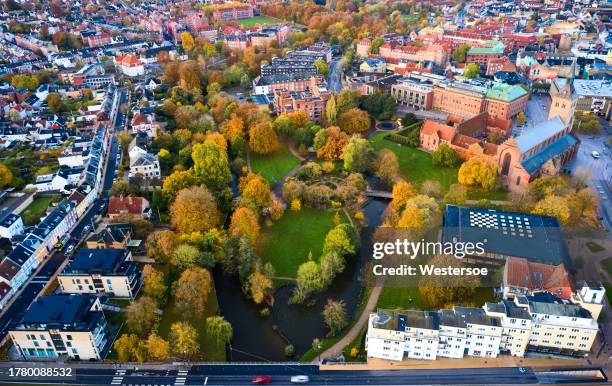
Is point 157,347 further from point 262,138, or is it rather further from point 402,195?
point 262,138

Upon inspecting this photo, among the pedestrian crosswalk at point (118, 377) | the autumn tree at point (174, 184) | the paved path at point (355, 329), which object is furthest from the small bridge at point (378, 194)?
the pedestrian crosswalk at point (118, 377)

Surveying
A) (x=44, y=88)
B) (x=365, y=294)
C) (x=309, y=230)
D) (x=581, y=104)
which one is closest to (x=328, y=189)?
(x=309, y=230)

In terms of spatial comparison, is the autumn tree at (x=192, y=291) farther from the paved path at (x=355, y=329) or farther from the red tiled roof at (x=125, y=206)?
the red tiled roof at (x=125, y=206)

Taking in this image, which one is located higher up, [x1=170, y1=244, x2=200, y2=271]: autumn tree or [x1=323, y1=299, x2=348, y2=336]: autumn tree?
[x1=170, y1=244, x2=200, y2=271]: autumn tree

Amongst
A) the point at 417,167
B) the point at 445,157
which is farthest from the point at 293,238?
the point at 445,157

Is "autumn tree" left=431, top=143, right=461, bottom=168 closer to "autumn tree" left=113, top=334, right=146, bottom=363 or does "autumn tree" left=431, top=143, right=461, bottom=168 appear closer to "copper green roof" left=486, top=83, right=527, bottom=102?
"copper green roof" left=486, top=83, right=527, bottom=102

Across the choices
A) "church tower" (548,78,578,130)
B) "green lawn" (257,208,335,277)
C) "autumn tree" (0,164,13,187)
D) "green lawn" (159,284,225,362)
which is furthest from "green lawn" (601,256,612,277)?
"autumn tree" (0,164,13,187)
